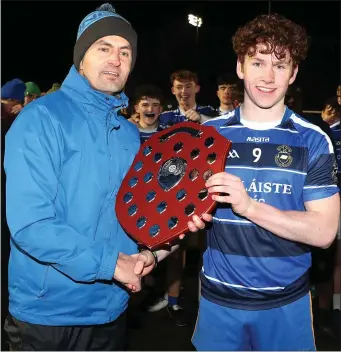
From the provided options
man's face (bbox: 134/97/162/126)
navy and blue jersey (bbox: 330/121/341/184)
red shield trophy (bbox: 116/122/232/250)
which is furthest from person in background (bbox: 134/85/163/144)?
red shield trophy (bbox: 116/122/232/250)

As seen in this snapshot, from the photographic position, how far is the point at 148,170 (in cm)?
157

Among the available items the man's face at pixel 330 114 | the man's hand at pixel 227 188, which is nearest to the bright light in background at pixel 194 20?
the man's face at pixel 330 114

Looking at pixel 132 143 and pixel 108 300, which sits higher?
pixel 132 143

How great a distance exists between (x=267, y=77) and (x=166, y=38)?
8889 millimetres

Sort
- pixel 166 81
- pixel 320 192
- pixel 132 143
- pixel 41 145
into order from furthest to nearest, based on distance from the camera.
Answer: pixel 166 81 < pixel 132 143 < pixel 320 192 < pixel 41 145

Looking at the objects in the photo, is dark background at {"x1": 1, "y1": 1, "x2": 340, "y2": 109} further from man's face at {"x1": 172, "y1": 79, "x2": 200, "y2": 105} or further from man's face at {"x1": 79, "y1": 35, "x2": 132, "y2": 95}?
man's face at {"x1": 79, "y1": 35, "x2": 132, "y2": 95}

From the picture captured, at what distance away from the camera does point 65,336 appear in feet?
5.21

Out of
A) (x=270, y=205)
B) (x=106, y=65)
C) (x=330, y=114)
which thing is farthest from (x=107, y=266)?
(x=330, y=114)

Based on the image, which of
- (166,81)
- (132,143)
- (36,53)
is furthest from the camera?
(166,81)

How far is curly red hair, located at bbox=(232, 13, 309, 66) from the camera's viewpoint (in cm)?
159

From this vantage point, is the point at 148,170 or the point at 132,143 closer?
the point at 148,170

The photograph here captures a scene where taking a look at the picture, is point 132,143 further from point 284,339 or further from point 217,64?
point 217,64

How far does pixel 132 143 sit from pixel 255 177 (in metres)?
0.47

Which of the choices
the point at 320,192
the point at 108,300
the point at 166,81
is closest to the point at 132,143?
the point at 108,300
